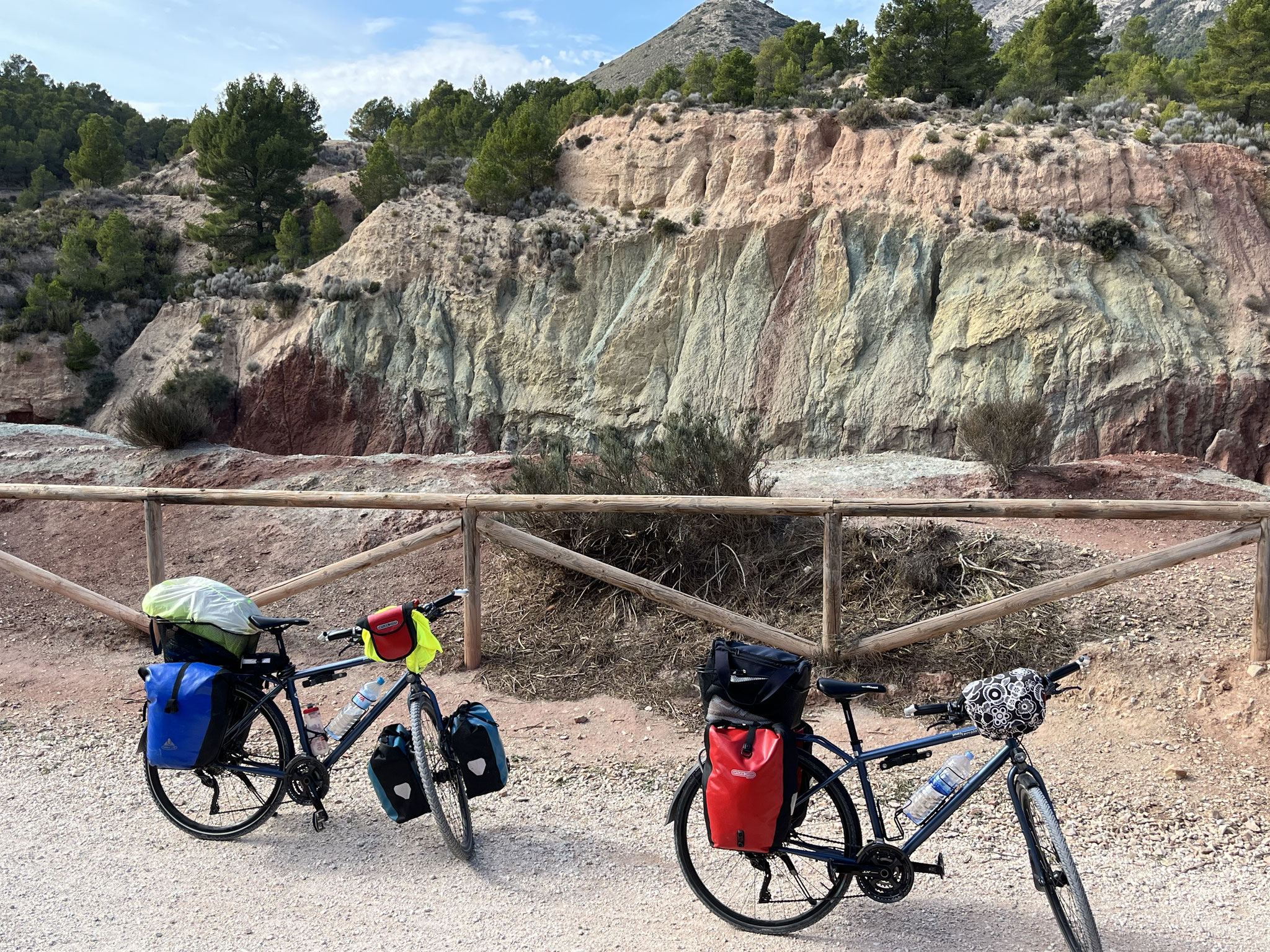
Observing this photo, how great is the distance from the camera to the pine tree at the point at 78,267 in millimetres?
31688

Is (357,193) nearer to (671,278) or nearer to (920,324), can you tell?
(671,278)

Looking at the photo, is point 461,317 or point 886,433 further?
point 461,317

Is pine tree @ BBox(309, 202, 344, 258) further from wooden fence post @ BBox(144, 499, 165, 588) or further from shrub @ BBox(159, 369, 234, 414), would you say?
wooden fence post @ BBox(144, 499, 165, 588)

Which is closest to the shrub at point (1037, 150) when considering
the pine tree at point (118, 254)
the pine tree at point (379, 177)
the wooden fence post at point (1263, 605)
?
the wooden fence post at point (1263, 605)

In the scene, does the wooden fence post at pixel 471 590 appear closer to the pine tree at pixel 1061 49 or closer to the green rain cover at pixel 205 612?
the green rain cover at pixel 205 612

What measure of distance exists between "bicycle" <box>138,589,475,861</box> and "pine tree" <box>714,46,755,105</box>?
25575mm

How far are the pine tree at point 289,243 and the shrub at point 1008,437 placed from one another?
2387 centimetres

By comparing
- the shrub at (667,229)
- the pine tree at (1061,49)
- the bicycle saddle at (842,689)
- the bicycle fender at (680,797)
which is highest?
the pine tree at (1061,49)

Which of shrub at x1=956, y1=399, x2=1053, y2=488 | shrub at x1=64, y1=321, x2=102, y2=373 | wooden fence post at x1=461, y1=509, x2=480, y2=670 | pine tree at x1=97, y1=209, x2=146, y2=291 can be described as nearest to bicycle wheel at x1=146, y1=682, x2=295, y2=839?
wooden fence post at x1=461, y1=509, x2=480, y2=670

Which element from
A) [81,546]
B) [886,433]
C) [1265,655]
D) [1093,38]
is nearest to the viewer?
[1265,655]

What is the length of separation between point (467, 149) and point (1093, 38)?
23004 mm

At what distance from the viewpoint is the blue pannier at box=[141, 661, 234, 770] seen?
356 centimetres

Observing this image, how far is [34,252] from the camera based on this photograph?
3378cm

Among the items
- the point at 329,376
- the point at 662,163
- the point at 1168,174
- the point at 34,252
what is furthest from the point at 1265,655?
the point at 34,252
